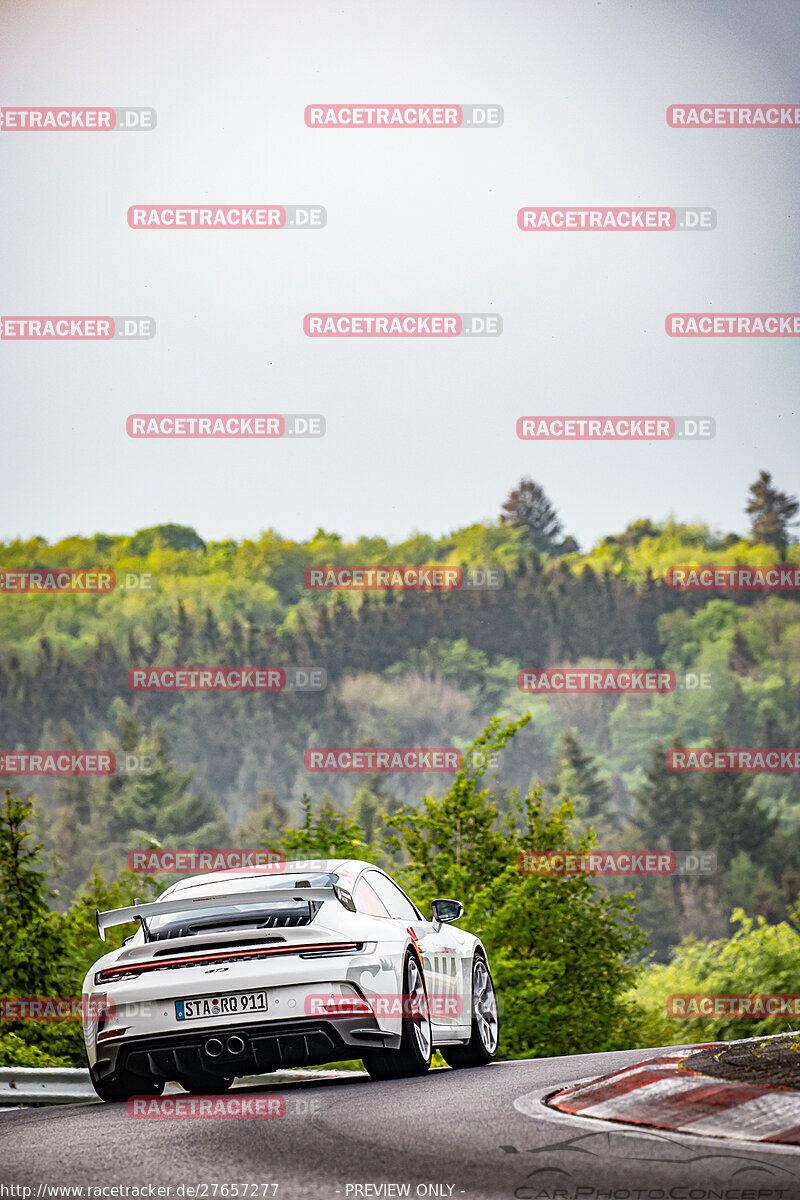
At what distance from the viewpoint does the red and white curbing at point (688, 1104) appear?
594 centimetres

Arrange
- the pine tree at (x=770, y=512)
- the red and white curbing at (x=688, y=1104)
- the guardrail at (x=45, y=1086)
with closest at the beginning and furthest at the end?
the red and white curbing at (x=688, y=1104)
the guardrail at (x=45, y=1086)
the pine tree at (x=770, y=512)

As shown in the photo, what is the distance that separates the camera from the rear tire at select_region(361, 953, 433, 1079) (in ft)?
26.8

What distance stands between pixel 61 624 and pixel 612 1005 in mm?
113208

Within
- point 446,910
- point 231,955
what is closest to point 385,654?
point 446,910

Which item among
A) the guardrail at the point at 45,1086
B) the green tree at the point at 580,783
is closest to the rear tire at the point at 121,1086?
the guardrail at the point at 45,1086

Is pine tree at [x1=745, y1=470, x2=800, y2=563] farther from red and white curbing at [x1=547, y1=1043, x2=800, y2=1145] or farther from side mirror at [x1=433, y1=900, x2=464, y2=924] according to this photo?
red and white curbing at [x1=547, y1=1043, x2=800, y2=1145]

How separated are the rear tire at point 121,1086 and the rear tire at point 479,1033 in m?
2.40

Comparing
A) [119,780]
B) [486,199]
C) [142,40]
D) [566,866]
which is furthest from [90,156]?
[566,866]

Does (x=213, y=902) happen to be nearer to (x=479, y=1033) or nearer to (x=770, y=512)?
(x=479, y=1033)

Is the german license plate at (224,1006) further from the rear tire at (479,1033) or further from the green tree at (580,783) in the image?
the green tree at (580,783)

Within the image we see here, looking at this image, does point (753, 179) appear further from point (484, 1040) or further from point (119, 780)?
point (484, 1040)

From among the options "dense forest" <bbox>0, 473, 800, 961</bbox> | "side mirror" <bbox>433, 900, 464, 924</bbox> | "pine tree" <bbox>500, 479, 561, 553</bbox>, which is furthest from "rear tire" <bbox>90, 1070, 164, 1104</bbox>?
"pine tree" <bbox>500, 479, 561, 553</bbox>

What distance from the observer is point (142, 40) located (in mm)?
107125

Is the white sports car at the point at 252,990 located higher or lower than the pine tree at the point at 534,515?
lower
